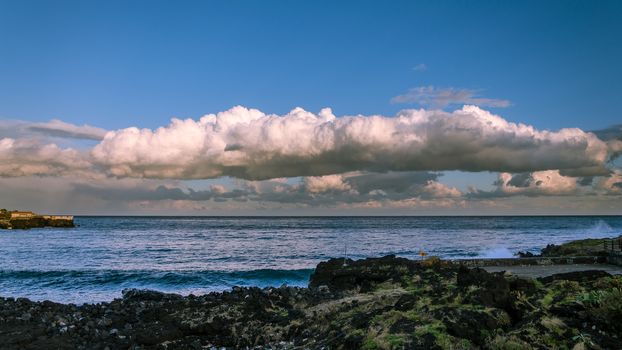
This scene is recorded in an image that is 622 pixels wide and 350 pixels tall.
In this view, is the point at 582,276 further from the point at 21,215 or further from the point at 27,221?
the point at 21,215

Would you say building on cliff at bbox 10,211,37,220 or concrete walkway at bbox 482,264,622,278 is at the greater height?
building on cliff at bbox 10,211,37,220

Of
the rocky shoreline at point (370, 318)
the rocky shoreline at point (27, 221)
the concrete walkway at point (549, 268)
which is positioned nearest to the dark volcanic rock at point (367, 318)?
the rocky shoreline at point (370, 318)

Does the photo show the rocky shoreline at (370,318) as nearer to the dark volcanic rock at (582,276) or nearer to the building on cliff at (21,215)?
the dark volcanic rock at (582,276)

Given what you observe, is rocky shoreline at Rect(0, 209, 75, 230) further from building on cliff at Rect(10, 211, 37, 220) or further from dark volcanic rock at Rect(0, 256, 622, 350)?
dark volcanic rock at Rect(0, 256, 622, 350)

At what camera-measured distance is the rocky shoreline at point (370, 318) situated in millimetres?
10289

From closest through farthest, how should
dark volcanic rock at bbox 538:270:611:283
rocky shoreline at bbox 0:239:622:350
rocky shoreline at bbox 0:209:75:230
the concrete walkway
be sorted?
1. rocky shoreline at bbox 0:239:622:350
2. dark volcanic rock at bbox 538:270:611:283
3. the concrete walkway
4. rocky shoreline at bbox 0:209:75:230

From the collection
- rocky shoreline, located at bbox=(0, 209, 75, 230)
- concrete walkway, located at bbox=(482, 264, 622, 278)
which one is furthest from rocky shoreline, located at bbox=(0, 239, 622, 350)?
rocky shoreline, located at bbox=(0, 209, 75, 230)

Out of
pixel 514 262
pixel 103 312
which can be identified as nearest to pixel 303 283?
pixel 514 262

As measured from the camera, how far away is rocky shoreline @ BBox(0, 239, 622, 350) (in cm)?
1029

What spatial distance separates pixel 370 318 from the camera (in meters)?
12.4

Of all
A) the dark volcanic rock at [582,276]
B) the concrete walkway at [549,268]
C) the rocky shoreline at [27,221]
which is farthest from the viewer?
the rocky shoreline at [27,221]

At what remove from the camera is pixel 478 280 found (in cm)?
1369

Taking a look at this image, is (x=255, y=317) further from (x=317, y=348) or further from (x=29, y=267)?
(x=29, y=267)

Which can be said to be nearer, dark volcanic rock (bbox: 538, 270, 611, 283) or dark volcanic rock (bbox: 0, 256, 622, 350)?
dark volcanic rock (bbox: 0, 256, 622, 350)
